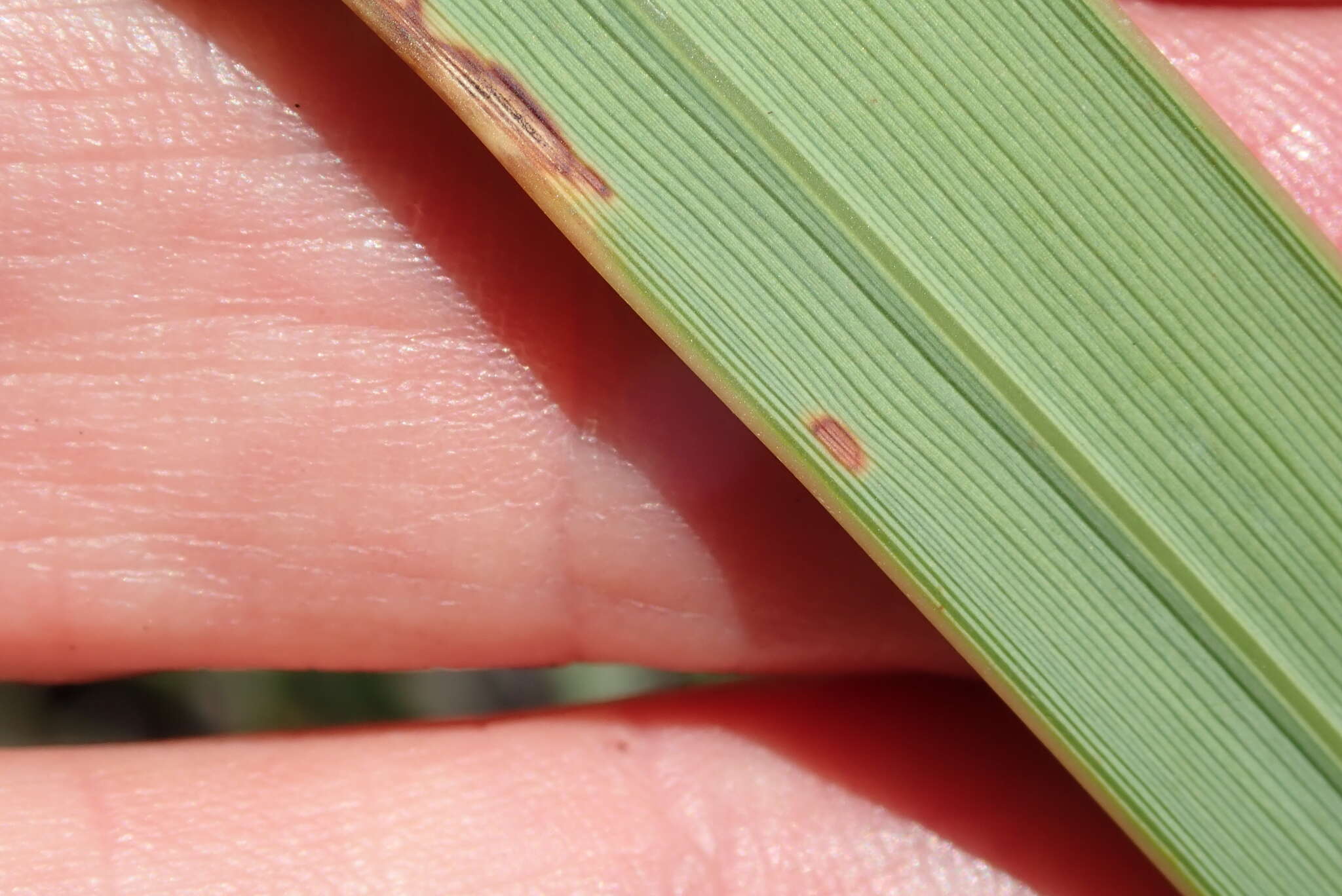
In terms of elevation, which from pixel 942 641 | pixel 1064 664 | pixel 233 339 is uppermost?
pixel 1064 664

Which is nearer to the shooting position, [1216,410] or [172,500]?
[1216,410]

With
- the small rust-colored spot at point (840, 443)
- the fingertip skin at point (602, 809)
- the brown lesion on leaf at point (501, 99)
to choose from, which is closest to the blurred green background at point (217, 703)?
the fingertip skin at point (602, 809)

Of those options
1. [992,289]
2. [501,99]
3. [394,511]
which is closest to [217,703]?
[394,511]

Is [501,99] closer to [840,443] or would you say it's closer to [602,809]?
[840,443]

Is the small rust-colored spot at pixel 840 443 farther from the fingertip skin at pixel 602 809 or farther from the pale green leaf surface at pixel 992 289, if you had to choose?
the fingertip skin at pixel 602 809

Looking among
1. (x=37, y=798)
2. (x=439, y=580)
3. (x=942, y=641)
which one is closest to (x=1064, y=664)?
(x=942, y=641)

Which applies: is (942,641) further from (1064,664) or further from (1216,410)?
(1216,410)

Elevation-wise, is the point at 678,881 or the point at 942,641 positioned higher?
the point at 942,641

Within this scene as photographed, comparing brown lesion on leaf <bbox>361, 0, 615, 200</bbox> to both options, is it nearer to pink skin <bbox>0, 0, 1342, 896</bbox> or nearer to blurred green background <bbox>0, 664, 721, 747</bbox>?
pink skin <bbox>0, 0, 1342, 896</bbox>
